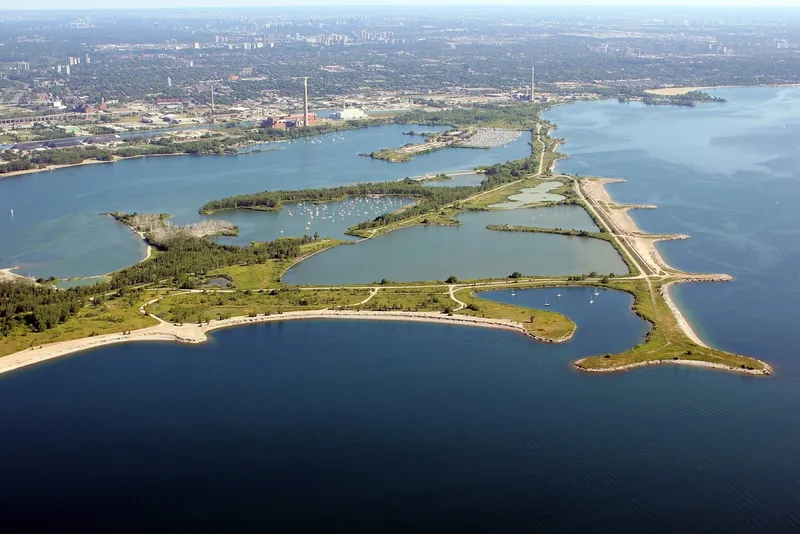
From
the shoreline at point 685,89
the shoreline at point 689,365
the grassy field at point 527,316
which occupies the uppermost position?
the shoreline at point 685,89

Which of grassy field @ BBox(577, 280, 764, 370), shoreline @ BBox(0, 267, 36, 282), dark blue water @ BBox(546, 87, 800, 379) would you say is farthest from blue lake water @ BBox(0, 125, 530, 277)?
grassy field @ BBox(577, 280, 764, 370)

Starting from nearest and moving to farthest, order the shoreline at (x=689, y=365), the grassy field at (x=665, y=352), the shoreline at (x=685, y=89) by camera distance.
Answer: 1. the shoreline at (x=689, y=365)
2. the grassy field at (x=665, y=352)
3. the shoreline at (x=685, y=89)

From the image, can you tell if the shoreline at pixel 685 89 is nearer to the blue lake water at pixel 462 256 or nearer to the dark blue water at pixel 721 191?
the dark blue water at pixel 721 191

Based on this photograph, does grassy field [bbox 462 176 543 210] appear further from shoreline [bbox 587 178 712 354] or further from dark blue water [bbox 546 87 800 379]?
dark blue water [bbox 546 87 800 379]

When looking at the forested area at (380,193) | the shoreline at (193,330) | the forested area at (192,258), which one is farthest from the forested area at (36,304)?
the forested area at (380,193)

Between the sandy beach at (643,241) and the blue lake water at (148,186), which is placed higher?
the sandy beach at (643,241)

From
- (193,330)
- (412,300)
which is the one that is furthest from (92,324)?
(412,300)

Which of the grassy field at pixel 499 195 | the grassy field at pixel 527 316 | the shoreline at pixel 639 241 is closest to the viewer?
the grassy field at pixel 527 316
